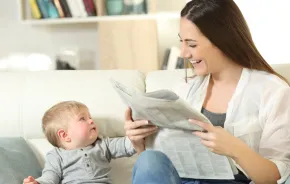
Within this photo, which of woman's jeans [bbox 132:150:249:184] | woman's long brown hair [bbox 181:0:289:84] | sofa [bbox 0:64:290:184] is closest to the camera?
woman's jeans [bbox 132:150:249:184]

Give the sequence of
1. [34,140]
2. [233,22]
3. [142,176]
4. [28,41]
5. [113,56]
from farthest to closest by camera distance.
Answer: [28,41] < [113,56] < [34,140] < [233,22] < [142,176]

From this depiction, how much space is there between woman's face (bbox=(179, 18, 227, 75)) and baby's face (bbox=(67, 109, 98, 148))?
19.2 inches

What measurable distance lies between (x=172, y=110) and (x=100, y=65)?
1591 millimetres

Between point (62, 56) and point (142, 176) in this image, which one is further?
point (62, 56)

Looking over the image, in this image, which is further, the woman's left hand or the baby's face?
the baby's face

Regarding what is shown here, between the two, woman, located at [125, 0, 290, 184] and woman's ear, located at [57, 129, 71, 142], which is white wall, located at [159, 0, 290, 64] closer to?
woman, located at [125, 0, 290, 184]

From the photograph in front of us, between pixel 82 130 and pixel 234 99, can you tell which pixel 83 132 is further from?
pixel 234 99

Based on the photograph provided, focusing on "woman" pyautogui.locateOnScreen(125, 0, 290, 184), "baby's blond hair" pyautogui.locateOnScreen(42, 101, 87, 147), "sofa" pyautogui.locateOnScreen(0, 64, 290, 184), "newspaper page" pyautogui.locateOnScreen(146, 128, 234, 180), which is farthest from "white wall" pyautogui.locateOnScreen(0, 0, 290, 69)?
"newspaper page" pyautogui.locateOnScreen(146, 128, 234, 180)

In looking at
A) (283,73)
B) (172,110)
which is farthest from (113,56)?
(172,110)

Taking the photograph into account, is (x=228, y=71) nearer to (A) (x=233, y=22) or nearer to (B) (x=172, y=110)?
(A) (x=233, y=22)

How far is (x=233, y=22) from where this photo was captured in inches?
61.0

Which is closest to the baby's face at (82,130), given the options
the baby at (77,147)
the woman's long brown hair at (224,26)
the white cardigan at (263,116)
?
the baby at (77,147)

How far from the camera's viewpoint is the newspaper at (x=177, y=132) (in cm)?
136

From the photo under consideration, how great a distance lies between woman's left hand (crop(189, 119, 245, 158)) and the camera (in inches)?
53.1
